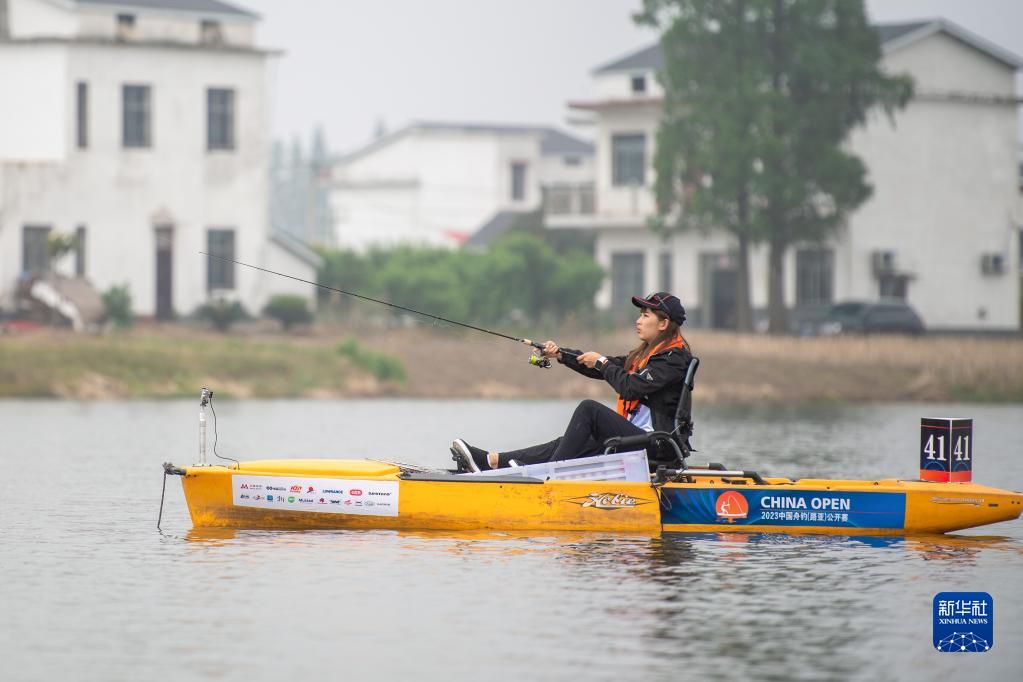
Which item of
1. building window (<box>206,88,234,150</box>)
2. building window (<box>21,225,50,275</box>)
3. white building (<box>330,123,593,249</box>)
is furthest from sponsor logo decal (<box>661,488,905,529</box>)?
white building (<box>330,123,593,249</box>)

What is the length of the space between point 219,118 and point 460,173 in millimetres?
40720

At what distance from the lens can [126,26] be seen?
5375 centimetres

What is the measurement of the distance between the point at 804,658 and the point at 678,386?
17.4 feet

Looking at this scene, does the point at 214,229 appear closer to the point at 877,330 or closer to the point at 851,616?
the point at 877,330

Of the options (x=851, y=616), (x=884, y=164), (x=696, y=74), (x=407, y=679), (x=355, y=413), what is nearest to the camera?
(x=407, y=679)

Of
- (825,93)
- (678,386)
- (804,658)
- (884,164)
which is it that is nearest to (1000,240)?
(884,164)

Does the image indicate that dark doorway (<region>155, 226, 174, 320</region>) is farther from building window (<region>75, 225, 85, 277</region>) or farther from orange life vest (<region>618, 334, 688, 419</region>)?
orange life vest (<region>618, 334, 688, 419</region>)

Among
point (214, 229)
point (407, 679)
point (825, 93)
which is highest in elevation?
point (825, 93)

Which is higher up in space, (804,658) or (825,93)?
(825,93)

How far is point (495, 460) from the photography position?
17359mm

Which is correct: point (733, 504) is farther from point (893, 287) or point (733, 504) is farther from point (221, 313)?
point (893, 287)

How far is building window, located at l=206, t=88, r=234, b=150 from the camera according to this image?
55500mm

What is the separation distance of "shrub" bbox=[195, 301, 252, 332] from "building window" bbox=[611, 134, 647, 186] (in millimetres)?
16217

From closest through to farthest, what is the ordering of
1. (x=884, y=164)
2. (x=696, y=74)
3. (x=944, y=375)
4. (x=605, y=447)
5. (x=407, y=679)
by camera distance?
(x=407, y=679) → (x=605, y=447) → (x=944, y=375) → (x=696, y=74) → (x=884, y=164)
